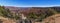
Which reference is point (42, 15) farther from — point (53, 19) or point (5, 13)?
point (5, 13)

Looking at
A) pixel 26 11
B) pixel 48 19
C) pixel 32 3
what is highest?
pixel 32 3

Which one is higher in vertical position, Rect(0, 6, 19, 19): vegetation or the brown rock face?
Rect(0, 6, 19, 19): vegetation

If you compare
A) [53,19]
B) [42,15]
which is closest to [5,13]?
[42,15]

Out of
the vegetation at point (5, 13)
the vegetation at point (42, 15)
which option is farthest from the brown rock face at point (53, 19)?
the vegetation at point (5, 13)

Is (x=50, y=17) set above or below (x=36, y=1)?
below

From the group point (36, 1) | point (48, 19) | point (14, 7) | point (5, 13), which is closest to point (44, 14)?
point (48, 19)

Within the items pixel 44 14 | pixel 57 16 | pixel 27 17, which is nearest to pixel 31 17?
pixel 27 17

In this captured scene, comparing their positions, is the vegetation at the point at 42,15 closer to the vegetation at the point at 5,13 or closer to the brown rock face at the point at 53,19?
the brown rock face at the point at 53,19

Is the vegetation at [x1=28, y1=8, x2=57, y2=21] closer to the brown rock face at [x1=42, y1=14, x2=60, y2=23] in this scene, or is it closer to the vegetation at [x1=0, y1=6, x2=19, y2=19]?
the brown rock face at [x1=42, y1=14, x2=60, y2=23]

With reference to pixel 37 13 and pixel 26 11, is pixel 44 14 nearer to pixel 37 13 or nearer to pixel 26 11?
pixel 37 13

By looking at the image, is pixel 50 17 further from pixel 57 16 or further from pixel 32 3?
pixel 32 3

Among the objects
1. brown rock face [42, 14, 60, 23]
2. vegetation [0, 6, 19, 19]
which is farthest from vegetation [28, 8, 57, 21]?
vegetation [0, 6, 19, 19]
